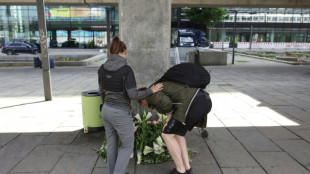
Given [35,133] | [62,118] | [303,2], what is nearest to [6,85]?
[62,118]

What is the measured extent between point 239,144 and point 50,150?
3.36 meters

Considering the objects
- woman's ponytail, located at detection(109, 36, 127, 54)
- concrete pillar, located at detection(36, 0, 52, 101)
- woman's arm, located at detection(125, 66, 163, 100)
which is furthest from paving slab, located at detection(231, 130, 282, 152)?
concrete pillar, located at detection(36, 0, 52, 101)

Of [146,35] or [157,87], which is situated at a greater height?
[146,35]

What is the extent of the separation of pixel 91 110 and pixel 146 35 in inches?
69.7

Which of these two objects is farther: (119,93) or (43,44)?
(43,44)

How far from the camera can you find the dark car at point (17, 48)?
27.2m

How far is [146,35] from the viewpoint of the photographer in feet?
15.4

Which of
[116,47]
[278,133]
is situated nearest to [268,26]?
[278,133]

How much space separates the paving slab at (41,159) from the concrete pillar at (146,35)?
1.89 metres

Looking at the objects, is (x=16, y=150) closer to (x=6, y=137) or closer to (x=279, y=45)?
(x=6, y=137)

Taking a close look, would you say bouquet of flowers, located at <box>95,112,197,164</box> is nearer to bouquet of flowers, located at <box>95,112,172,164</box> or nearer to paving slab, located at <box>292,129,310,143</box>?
bouquet of flowers, located at <box>95,112,172,164</box>

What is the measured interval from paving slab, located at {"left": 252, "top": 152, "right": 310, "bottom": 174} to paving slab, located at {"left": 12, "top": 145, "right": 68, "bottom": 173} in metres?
3.24

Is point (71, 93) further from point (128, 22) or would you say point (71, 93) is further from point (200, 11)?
point (200, 11)

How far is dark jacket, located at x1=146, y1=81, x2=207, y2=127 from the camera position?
291 cm
